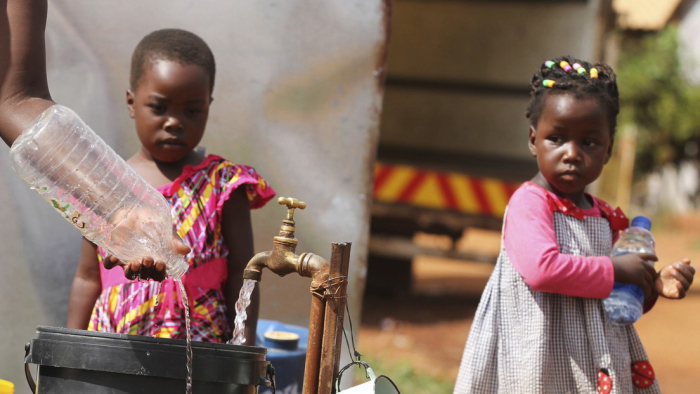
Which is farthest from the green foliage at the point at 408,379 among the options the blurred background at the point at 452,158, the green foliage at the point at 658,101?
the green foliage at the point at 658,101

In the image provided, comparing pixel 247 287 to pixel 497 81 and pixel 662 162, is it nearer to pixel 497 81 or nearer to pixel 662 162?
pixel 497 81

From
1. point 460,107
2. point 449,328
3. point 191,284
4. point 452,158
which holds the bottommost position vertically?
point 191,284

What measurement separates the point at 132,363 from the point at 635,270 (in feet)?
4.32

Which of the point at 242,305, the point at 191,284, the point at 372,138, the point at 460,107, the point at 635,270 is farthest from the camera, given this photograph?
the point at 460,107

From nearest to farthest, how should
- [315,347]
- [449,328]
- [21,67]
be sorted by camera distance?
1. [315,347]
2. [21,67]
3. [449,328]

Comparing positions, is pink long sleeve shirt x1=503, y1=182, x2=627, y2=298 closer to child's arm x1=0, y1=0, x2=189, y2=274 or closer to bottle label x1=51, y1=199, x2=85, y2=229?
child's arm x1=0, y1=0, x2=189, y2=274

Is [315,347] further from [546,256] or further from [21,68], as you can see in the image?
[21,68]

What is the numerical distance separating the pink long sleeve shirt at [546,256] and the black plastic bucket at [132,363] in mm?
798

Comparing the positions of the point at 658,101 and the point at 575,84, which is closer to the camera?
the point at 575,84

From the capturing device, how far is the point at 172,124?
2184 mm

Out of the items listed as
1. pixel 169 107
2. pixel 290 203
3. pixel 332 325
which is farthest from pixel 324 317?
pixel 169 107

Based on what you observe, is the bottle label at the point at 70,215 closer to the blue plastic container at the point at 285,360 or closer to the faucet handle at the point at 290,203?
the faucet handle at the point at 290,203

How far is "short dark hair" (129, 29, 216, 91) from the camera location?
2254 mm

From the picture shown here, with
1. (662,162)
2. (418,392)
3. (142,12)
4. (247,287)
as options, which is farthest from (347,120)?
(662,162)
